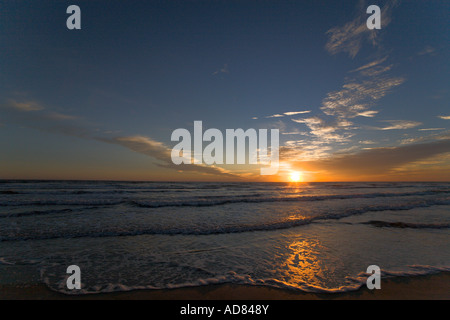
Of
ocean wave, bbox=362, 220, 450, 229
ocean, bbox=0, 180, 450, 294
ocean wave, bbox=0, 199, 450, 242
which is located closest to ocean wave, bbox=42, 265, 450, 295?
ocean, bbox=0, 180, 450, 294

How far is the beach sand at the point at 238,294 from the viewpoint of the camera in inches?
170

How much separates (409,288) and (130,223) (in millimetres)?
11154

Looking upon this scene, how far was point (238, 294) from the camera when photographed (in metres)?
4.49

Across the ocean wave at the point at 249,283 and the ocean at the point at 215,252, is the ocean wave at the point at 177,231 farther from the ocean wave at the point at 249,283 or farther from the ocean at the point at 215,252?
the ocean wave at the point at 249,283

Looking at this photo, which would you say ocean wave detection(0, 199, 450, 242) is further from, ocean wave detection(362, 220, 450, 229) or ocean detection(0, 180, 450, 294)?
ocean wave detection(362, 220, 450, 229)

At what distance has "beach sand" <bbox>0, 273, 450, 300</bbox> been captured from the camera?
14.2 ft

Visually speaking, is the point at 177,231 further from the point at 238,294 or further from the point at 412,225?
the point at 412,225

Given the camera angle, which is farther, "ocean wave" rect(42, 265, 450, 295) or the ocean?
the ocean

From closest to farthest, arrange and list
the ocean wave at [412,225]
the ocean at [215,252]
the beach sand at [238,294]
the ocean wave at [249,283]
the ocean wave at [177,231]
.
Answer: the beach sand at [238,294]
the ocean wave at [249,283]
the ocean at [215,252]
the ocean wave at [177,231]
the ocean wave at [412,225]

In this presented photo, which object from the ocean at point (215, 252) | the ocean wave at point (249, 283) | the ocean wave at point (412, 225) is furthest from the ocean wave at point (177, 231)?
the ocean wave at point (249, 283)
